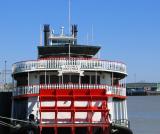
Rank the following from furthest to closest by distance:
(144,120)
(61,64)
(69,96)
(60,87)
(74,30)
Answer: (144,120) → (74,30) → (61,64) → (60,87) → (69,96)

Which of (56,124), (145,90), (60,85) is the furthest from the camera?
(145,90)

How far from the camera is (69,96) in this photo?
76.8ft

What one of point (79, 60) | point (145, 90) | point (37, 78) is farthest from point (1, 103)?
point (145, 90)

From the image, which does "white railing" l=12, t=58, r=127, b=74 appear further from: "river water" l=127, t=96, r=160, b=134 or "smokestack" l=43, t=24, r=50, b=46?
"river water" l=127, t=96, r=160, b=134

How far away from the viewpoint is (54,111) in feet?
75.6

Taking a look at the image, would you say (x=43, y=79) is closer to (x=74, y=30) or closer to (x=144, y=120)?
(x=74, y=30)

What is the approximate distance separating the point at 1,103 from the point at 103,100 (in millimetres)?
8868

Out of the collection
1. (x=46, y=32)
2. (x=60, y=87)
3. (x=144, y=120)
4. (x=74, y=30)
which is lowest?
(x=144, y=120)

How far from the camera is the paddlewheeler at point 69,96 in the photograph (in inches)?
906

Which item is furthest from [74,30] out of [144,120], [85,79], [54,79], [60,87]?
[144,120]

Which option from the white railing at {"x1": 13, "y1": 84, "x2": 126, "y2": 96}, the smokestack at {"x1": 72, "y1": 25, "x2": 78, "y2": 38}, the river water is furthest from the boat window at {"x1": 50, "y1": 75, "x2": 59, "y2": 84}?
the river water

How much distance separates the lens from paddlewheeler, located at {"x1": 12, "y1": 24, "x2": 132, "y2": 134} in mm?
23016

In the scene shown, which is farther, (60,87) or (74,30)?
(74,30)

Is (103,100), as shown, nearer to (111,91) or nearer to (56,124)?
(111,91)
